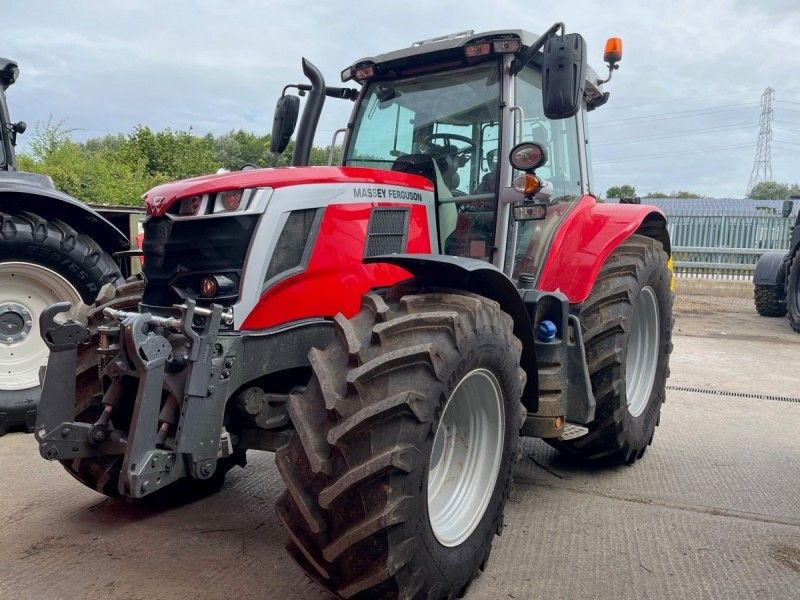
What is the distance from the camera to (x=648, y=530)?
121 inches

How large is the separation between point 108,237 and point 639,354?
3.84 meters

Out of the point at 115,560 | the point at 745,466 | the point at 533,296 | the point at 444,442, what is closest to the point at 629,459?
the point at 745,466

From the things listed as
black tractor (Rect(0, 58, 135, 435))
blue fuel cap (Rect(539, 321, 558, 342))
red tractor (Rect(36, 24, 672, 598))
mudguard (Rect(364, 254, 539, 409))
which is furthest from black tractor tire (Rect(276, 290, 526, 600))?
black tractor (Rect(0, 58, 135, 435))

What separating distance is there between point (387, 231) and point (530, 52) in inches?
46.5

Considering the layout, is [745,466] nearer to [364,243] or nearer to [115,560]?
[364,243]

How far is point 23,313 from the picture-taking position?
15.2ft

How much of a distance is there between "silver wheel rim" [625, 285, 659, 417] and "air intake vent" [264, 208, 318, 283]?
2.40 m

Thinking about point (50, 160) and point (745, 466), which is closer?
point (745, 466)

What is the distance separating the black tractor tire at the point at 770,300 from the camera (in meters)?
11.1

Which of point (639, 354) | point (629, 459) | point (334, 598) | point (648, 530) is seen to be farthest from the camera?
point (639, 354)

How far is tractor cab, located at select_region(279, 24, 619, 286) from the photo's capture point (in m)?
3.35

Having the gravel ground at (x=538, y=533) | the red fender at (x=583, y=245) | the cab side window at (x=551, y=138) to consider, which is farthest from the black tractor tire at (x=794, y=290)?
the cab side window at (x=551, y=138)

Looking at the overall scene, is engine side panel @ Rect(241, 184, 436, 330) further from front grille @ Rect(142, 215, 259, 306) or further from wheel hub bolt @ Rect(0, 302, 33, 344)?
wheel hub bolt @ Rect(0, 302, 33, 344)

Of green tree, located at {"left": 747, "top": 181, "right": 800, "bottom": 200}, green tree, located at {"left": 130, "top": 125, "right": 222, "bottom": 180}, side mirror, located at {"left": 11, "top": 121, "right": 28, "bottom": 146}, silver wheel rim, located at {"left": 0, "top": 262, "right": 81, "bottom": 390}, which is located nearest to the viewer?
silver wheel rim, located at {"left": 0, "top": 262, "right": 81, "bottom": 390}
